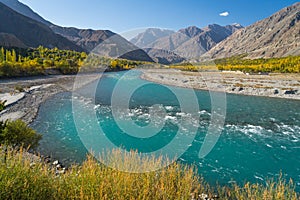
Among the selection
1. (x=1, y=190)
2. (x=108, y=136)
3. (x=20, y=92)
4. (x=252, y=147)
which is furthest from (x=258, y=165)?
(x=20, y=92)

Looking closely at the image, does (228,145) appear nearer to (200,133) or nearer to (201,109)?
(200,133)

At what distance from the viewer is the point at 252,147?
49.9 feet

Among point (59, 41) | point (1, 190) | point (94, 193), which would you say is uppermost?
point (59, 41)

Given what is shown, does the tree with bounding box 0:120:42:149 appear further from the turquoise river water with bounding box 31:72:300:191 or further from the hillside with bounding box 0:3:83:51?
the hillside with bounding box 0:3:83:51

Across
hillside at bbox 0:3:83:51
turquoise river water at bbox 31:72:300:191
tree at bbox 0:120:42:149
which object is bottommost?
turquoise river water at bbox 31:72:300:191

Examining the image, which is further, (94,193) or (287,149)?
(287,149)

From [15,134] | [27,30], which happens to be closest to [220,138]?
[15,134]

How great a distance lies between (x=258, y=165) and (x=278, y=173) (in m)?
1.15

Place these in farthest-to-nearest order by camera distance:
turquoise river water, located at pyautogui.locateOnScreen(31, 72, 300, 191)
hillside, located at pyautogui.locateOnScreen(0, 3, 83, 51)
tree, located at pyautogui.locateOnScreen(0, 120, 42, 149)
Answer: hillside, located at pyautogui.locateOnScreen(0, 3, 83, 51)
turquoise river water, located at pyautogui.locateOnScreen(31, 72, 300, 191)
tree, located at pyautogui.locateOnScreen(0, 120, 42, 149)

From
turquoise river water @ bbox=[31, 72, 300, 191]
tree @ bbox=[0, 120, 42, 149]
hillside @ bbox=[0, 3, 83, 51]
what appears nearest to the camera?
tree @ bbox=[0, 120, 42, 149]

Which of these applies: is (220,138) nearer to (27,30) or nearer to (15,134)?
(15,134)

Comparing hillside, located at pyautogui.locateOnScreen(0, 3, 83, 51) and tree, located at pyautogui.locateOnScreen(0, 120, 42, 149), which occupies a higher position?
hillside, located at pyautogui.locateOnScreen(0, 3, 83, 51)

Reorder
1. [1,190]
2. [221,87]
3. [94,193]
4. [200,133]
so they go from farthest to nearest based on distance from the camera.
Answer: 1. [221,87]
2. [200,133]
3. [94,193]
4. [1,190]

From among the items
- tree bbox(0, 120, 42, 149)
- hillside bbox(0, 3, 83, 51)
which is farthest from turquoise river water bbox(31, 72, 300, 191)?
hillside bbox(0, 3, 83, 51)
